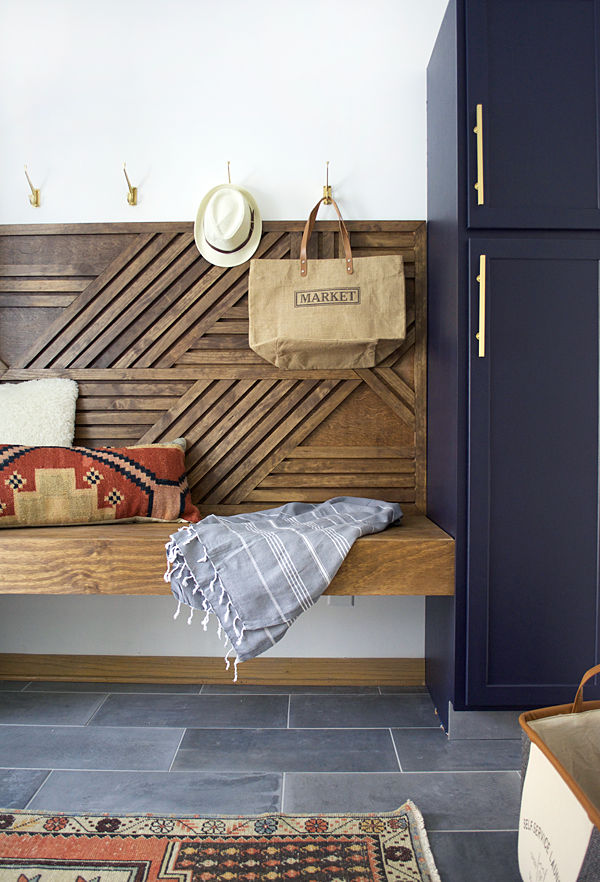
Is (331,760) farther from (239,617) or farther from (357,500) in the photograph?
(357,500)

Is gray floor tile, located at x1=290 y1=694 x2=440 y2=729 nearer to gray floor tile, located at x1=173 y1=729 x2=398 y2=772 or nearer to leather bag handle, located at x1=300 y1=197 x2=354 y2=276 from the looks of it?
gray floor tile, located at x1=173 y1=729 x2=398 y2=772

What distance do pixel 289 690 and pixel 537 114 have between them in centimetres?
215

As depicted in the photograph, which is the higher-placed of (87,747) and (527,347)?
(527,347)

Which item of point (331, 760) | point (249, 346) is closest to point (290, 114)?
point (249, 346)

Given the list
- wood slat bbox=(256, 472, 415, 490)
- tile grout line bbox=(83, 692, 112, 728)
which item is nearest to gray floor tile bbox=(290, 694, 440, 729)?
tile grout line bbox=(83, 692, 112, 728)

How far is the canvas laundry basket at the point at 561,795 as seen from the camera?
0.92 metres

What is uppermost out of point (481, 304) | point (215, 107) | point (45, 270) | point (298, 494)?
point (215, 107)

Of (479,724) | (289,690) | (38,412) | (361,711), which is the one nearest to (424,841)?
(479,724)

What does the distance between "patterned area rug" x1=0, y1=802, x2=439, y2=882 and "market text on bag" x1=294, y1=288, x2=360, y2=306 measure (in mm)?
1548

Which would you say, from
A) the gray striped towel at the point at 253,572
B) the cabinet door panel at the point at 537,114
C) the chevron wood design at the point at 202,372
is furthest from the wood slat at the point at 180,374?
the cabinet door panel at the point at 537,114

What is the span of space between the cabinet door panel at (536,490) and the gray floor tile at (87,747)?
0.99 meters

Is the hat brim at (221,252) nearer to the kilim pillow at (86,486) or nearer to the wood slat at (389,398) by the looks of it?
the wood slat at (389,398)

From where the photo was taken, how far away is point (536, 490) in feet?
5.51

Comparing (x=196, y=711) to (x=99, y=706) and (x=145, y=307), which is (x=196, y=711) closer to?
(x=99, y=706)
